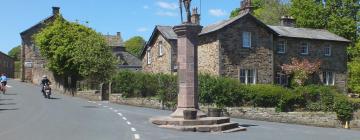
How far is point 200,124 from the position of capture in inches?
761

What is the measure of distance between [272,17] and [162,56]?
26.0 metres

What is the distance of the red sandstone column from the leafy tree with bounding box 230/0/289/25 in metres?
47.6

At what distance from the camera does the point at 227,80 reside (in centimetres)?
3259

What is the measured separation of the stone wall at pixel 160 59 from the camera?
44.8 meters

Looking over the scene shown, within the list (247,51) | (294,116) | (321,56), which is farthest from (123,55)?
(294,116)

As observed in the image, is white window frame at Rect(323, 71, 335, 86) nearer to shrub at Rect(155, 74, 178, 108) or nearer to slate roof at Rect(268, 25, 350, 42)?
slate roof at Rect(268, 25, 350, 42)

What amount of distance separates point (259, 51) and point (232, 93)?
982 cm

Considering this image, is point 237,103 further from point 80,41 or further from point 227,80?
point 80,41

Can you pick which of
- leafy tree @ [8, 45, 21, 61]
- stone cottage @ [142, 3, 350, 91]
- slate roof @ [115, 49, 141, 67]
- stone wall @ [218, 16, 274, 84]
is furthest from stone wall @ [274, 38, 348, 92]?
leafy tree @ [8, 45, 21, 61]

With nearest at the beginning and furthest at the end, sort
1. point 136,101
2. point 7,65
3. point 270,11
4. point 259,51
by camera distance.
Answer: point 136,101, point 259,51, point 270,11, point 7,65

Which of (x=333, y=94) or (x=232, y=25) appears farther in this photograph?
(x=232, y=25)

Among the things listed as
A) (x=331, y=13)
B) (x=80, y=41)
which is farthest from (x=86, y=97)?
(x=331, y=13)

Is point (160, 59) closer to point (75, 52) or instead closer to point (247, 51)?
point (75, 52)

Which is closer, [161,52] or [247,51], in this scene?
[247,51]
